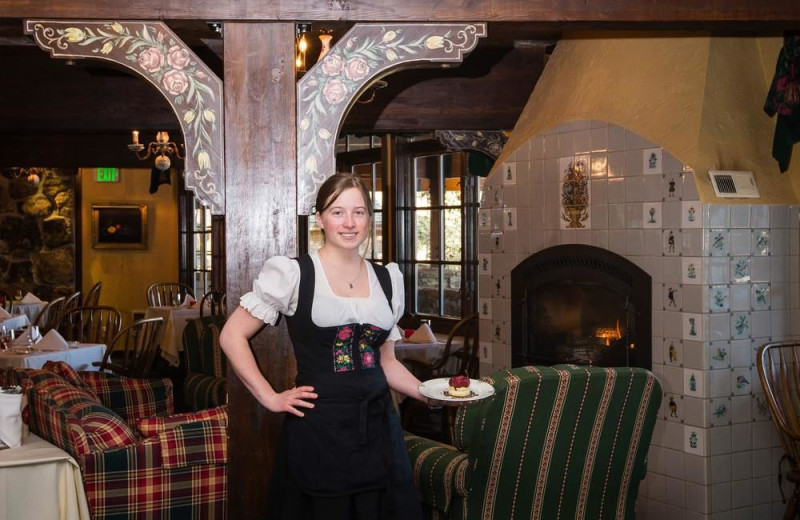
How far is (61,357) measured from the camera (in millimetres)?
6562

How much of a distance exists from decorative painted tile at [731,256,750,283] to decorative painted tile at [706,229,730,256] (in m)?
0.07

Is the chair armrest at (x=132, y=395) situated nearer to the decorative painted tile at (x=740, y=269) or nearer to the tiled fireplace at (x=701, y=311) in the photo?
the tiled fireplace at (x=701, y=311)

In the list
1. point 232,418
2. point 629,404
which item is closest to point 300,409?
point 232,418

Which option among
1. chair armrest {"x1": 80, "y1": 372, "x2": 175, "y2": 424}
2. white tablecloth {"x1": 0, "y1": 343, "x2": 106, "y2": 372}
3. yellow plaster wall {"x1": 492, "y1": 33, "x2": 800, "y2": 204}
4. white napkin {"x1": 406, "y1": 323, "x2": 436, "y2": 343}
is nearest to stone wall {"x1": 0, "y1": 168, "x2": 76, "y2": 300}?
white tablecloth {"x1": 0, "y1": 343, "x2": 106, "y2": 372}

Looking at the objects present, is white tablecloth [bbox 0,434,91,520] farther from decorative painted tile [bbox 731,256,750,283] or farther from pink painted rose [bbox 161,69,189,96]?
decorative painted tile [bbox 731,256,750,283]

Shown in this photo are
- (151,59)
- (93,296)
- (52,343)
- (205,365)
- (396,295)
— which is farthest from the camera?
(93,296)

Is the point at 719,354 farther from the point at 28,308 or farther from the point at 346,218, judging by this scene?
the point at 28,308

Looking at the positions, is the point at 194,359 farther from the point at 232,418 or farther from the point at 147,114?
the point at 232,418

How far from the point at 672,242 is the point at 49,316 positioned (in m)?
7.39

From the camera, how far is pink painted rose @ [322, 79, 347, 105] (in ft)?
11.6

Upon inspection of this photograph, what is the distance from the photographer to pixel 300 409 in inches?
108

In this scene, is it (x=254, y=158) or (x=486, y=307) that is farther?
(x=486, y=307)

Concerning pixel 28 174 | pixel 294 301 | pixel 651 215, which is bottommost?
pixel 294 301

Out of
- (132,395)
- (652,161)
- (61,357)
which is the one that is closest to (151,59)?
(132,395)
